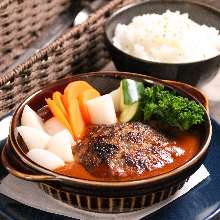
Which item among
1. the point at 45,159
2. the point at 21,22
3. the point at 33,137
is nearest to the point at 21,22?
the point at 21,22

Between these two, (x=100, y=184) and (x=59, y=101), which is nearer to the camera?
(x=100, y=184)

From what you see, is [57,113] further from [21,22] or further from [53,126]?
[21,22]

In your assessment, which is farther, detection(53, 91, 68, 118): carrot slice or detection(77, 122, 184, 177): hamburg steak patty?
detection(53, 91, 68, 118): carrot slice

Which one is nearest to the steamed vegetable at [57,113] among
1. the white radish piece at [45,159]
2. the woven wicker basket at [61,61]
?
the white radish piece at [45,159]

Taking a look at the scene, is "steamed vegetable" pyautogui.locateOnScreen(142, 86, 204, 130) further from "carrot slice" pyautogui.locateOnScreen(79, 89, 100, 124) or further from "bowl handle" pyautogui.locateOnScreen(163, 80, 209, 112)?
"carrot slice" pyautogui.locateOnScreen(79, 89, 100, 124)

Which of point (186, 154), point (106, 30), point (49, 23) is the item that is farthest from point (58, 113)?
point (49, 23)

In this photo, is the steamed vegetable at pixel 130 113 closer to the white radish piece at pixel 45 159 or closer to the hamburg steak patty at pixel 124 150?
the hamburg steak patty at pixel 124 150

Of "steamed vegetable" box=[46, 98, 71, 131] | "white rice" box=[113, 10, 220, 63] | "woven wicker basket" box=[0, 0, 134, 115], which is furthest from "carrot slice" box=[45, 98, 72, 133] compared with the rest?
"white rice" box=[113, 10, 220, 63]

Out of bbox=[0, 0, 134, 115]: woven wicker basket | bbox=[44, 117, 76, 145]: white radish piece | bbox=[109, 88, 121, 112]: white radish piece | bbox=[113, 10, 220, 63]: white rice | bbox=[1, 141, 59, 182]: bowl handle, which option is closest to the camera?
bbox=[1, 141, 59, 182]: bowl handle
